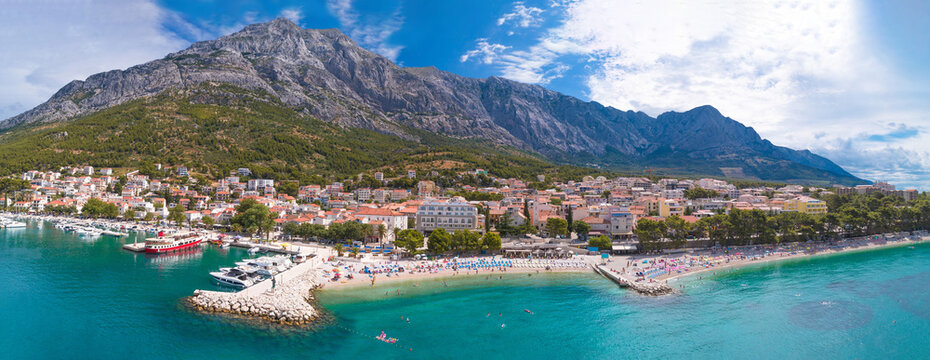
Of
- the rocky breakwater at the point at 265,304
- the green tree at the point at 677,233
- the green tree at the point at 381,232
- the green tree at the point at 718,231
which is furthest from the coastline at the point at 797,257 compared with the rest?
the green tree at the point at 381,232

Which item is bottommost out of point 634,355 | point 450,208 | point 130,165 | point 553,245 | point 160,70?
point 634,355

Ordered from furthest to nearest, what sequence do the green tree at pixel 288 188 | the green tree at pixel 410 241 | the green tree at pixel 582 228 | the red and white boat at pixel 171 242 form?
the green tree at pixel 288 188
the green tree at pixel 582 228
the red and white boat at pixel 171 242
the green tree at pixel 410 241

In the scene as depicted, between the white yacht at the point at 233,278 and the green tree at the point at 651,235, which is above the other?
the green tree at the point at 651,235

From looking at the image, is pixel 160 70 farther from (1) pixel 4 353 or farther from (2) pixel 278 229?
(1) pixel 4 353

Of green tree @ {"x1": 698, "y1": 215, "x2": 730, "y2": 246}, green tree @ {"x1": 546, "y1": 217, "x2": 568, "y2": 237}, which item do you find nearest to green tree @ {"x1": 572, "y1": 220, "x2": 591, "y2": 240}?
green tree @ {"x1": 546, "y1": 217, "x2": 568, "y2": 237}

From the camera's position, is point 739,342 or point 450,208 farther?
point 450,208

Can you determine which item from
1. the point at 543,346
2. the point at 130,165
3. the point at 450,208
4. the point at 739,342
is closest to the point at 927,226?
the point at 739,342

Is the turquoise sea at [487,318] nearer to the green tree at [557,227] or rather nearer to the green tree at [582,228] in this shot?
the green tree at [557,227]


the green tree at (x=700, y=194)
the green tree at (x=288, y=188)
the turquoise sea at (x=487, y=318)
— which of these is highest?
the green tree at (x=288, y=188)
